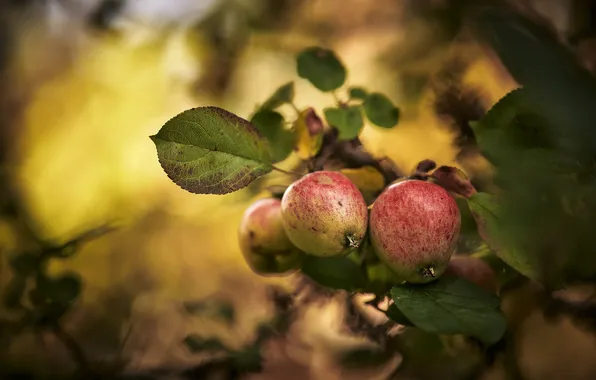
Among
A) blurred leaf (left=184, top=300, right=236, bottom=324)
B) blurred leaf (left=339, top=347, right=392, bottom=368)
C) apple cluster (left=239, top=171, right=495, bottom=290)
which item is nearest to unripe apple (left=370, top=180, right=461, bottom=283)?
apple cluster (left=239, top=171, right=495, bottom=290)

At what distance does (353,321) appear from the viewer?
56cm

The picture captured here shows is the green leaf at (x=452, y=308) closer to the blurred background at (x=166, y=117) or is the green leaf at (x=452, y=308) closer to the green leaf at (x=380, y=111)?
the green leaf at (x=380, y=111)

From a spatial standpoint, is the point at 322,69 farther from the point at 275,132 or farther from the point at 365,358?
the point at 365,358

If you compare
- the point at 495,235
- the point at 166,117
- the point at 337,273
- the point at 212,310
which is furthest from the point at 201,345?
the point at 166,117

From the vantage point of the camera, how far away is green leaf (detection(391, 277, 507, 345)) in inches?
11.5

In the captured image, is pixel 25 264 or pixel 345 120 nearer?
pixel 345 120

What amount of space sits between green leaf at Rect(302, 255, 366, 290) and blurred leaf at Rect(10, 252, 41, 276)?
343 millimetres

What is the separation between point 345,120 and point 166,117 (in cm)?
107

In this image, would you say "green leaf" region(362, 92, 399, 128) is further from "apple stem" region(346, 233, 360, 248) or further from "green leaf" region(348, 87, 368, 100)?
"apple stem" region(346, 233, 360, 248)

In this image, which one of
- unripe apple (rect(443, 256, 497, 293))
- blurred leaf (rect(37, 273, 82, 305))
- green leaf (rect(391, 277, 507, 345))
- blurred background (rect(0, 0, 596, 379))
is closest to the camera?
green leaf (rect(391, 277, 507, 345))

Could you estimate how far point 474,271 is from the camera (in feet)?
1.31

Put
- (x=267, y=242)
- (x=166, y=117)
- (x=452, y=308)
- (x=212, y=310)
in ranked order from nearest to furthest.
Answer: (x=452, y=308), (x=267, y=242), (x=212, y=310), (x=166, y=117)

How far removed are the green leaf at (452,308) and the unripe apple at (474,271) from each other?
6 centimetres

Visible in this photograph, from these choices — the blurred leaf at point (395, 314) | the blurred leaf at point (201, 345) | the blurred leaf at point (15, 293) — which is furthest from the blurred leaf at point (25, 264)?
the blurred leaf at point (395, 314)
